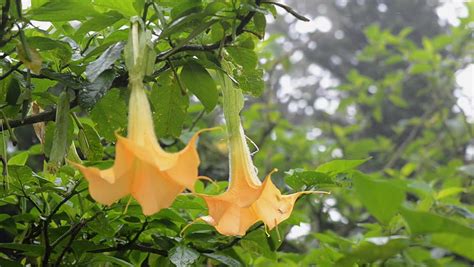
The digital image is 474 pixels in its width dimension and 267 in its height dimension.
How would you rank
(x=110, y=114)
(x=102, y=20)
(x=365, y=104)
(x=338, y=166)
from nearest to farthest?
(x=102, y=20), (x=110, y=114), (x=338, y=166), (x=365, y=104)

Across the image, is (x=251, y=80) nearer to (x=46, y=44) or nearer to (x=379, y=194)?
(x=46, y=44)

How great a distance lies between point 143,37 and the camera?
2.22 feet

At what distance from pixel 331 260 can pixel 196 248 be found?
9.7 inches

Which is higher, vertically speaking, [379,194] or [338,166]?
[379,194]

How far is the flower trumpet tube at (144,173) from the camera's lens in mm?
542

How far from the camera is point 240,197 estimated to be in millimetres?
685

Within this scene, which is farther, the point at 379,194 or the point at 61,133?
the point at 61,133

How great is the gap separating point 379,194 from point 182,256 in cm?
41

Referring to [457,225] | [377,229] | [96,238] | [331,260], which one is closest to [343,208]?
[377,229]

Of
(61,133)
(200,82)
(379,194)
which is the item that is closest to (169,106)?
(200,82)

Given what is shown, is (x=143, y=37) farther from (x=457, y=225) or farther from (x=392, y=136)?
(x=392, y=136)

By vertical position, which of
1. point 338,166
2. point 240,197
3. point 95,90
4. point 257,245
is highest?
point 95,90

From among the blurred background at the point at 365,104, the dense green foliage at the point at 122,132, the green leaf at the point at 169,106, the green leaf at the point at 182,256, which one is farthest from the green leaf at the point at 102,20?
the blurred background at the point at 365,104

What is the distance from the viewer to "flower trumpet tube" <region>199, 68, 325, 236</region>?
0.67 metres
